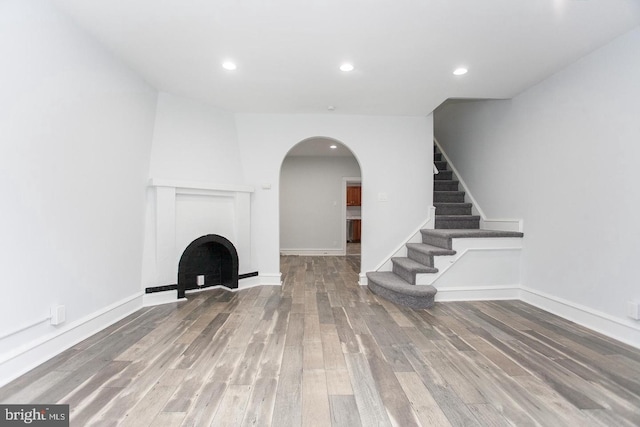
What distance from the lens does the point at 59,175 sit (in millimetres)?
2080

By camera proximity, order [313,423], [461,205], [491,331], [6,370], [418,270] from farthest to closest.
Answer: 1. [461,205]
2. [418,270]
3. [491,331]
4. [6,370]
5. [313,423]

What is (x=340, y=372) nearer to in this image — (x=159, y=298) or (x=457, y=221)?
(x=159, y=298)

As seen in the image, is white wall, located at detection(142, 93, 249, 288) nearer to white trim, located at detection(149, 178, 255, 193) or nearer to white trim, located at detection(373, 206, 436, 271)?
white trim, located at detection(149, 178, 255, 193)

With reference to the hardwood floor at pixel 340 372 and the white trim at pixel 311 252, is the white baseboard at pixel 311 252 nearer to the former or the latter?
the white trim at pixel 311 252

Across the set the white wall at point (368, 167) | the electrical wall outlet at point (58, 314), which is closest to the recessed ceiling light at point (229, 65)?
the white wall at point (368, 167)

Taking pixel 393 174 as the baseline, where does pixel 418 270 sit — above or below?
below

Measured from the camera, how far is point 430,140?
4223 millimetres

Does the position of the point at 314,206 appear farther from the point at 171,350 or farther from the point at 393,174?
the point at 171,350

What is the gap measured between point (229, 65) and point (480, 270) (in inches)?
152

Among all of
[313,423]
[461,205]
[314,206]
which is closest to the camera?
[313,423]

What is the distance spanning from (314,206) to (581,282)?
5.25m

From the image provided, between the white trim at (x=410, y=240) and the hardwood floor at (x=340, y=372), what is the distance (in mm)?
1195

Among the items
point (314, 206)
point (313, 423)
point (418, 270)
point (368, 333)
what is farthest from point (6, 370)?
point (314, 206)

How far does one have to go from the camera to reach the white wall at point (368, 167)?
4168 mm
